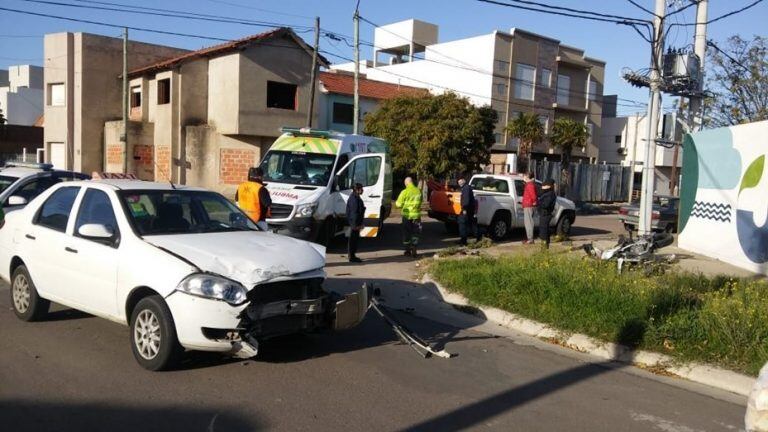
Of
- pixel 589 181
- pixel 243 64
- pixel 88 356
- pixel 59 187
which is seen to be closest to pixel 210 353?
pixel 88 356

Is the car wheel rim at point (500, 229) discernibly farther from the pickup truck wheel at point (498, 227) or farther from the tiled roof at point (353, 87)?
the tiled roof at point (353, 87)

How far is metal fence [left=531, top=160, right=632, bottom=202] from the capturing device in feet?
115

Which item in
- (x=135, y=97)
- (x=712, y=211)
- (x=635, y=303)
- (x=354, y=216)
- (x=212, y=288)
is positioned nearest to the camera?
(x=212, y=288)

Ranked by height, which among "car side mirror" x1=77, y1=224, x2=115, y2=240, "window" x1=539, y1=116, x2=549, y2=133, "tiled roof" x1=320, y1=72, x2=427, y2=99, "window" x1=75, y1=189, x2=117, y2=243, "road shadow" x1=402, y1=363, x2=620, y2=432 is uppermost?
"tiled roof" x1=320, y1=72, x2=427, y2=99

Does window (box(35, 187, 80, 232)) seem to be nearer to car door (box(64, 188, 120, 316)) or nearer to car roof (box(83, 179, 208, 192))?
car roof (box(83, 179, 208, 192))

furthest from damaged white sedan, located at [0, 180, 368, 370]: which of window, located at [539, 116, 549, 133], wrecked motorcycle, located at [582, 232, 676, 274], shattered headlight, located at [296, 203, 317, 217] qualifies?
window, located at [539, 116, 549, 133]

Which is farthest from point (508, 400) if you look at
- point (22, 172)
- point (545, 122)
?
point (545, 122)

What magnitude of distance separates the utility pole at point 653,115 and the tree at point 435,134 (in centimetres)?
1217

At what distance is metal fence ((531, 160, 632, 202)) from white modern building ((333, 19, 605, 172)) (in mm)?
3130

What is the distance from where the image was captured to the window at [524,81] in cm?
4344

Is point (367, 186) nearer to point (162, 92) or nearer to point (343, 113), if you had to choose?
point (162, 92)

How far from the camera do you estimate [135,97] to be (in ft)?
105

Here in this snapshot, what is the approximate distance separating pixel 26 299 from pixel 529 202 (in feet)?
37.6

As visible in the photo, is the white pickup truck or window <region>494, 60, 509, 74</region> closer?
the white pickup truck
